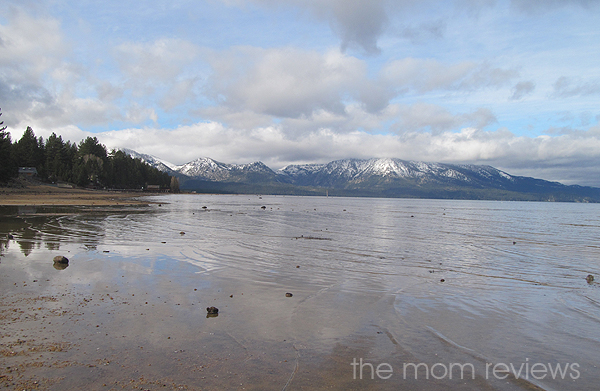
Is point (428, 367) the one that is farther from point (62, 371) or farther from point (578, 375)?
point (62, 371)

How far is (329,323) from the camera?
10.7 meters

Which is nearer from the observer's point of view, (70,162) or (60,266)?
(60,266)

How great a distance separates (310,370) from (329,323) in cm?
322

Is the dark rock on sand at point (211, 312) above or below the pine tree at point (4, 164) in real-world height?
below

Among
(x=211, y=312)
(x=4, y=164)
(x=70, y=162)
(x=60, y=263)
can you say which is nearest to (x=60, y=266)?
(x=60, y=263)

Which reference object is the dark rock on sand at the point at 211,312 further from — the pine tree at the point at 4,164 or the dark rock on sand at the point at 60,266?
the pine tree at the point at 4,164

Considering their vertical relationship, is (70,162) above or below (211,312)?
above

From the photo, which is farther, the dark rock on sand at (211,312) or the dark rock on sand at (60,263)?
the dark rock on sand at (60,263)

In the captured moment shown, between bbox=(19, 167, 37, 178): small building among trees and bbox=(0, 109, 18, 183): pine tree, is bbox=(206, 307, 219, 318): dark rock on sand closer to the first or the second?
bbox=(0, 109, 18, 183): pine tree

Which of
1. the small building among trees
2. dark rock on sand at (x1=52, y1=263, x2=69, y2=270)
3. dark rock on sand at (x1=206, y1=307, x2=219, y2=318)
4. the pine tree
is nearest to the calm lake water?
dark rock on sand at (x1=206, y1=307, x2=219, y2=318)

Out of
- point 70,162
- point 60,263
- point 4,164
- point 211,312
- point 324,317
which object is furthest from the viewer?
point 70,162

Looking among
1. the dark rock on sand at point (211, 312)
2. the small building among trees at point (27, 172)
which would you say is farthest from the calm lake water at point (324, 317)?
the small building among trees at point (27, 172)

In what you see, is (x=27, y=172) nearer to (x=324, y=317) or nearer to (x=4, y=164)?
(x=4, y=164)

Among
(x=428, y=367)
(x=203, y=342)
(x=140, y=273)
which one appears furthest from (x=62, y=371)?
(x=140, y=273)
